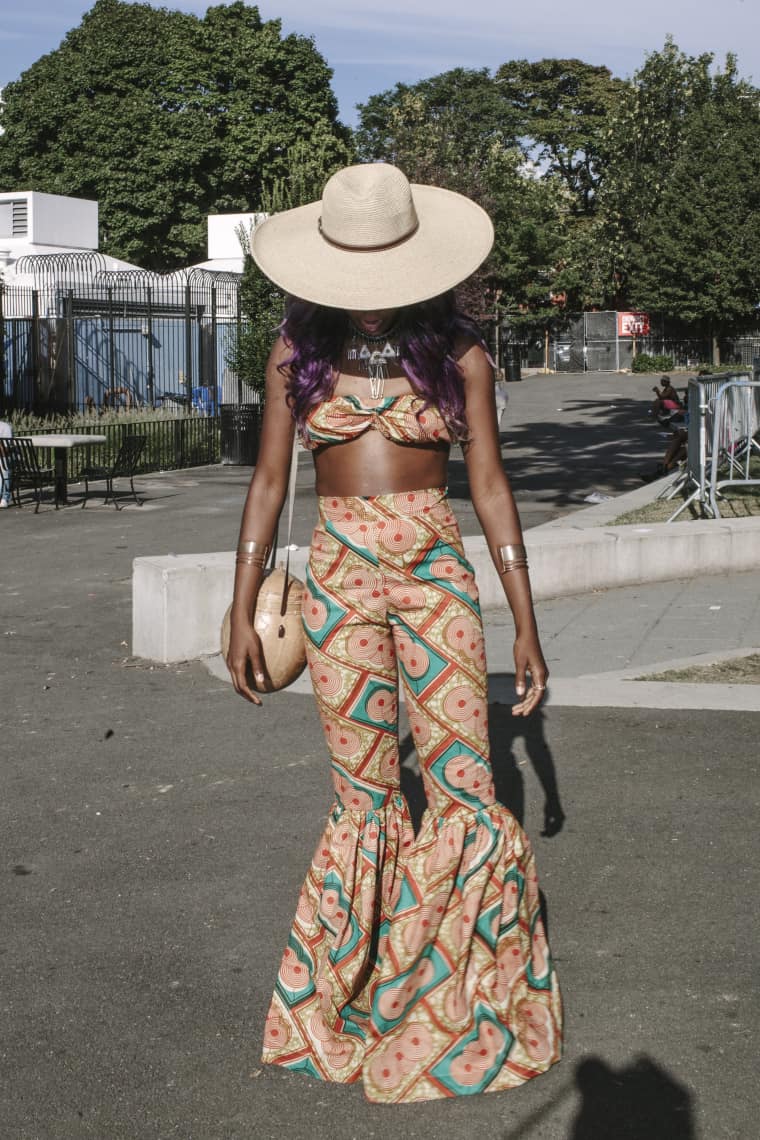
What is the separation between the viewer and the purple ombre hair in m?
3.21

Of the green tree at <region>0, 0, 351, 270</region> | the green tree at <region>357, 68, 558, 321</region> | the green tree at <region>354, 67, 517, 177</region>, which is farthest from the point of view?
the green tree at <region>354, 67, 517, 177</region>

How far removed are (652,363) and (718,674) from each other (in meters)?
48.1

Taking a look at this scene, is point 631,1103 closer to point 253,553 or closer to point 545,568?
point 253,553

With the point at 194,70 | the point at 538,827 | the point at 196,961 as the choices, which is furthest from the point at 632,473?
the point at 194,70

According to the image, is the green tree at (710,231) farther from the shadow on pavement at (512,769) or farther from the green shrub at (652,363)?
the shadow on pavement at (512,769)

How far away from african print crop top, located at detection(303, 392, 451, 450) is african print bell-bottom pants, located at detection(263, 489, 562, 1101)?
0.48 feet

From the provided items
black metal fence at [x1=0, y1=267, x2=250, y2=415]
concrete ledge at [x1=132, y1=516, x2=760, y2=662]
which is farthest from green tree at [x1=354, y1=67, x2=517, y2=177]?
concrete ledge at [x1=132, y1=516, x2=760, y2=662]

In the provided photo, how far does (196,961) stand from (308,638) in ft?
3.92

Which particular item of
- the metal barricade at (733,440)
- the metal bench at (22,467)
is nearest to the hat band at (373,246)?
the metal barricade at (733,440)

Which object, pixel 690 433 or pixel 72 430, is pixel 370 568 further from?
pixel 72 430

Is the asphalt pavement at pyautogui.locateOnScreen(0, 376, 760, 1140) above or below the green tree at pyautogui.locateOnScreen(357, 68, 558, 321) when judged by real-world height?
below

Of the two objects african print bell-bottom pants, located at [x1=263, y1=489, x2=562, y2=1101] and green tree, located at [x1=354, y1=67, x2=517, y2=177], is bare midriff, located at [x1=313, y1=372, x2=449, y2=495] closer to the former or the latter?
african print bell-bottom pants, located at [x1=263, y1=489, x2=562, y2=1101]

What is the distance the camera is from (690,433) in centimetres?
1366

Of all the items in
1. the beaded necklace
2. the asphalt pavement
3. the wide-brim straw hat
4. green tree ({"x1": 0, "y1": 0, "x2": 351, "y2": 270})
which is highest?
green tree ({"x1": 0, "y1": 0, "x2": 351, "y2": 270})
